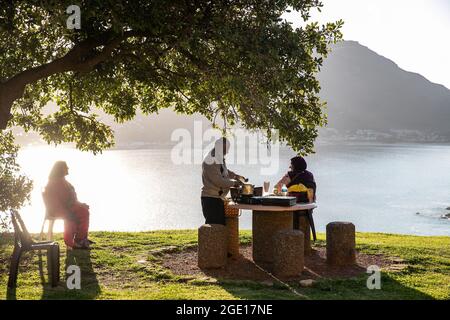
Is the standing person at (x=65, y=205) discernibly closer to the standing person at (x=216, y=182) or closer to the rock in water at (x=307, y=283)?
the standing person at (x=216, y=182)

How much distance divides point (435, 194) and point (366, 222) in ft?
122

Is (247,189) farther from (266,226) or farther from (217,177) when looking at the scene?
(266,226)

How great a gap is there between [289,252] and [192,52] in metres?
4.62

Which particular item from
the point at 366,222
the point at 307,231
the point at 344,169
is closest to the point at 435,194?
the point at 366,222

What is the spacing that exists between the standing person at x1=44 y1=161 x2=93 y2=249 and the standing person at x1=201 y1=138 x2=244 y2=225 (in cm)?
315

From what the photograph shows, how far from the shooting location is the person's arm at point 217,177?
10320 millimetres

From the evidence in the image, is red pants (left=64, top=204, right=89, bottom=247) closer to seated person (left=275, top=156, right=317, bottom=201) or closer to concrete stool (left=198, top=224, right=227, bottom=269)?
concrete stool (left=198, top=224, right=227, bottom=269)

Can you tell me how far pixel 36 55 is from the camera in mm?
12523

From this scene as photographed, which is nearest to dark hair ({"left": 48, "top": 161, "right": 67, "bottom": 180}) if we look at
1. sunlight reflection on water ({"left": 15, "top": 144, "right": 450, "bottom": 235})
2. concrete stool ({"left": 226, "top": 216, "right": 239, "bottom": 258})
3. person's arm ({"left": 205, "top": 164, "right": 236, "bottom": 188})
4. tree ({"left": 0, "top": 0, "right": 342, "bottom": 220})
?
tree ({"left": 0, "top": 0, "right": 342, "bottom": 220})

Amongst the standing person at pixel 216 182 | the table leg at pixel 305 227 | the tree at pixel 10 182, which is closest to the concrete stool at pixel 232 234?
the standing person at pixel 216 182

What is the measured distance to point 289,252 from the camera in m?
9.55

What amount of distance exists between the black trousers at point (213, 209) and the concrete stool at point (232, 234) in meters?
0.38

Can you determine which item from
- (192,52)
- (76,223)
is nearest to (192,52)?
(192,52)

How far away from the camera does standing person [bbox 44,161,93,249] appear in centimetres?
1166
